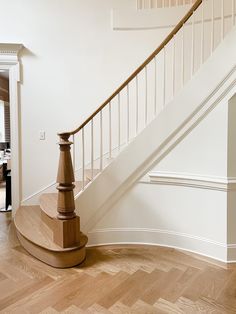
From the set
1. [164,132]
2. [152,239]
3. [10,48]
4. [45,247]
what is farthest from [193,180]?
[10,48]

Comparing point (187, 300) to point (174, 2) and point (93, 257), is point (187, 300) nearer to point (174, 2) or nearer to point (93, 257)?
point (93, 257)

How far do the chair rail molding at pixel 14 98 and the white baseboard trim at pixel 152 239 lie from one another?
131 cm

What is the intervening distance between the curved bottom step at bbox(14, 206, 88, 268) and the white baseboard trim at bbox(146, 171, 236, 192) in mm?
896

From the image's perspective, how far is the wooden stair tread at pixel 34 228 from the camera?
237 centimetres

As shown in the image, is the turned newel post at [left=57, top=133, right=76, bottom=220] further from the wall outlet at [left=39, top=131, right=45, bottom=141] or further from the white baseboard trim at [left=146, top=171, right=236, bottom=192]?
the wall outlet at [left=39, top=131, right=45, bottom=141]

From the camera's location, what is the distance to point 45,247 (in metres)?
2.31

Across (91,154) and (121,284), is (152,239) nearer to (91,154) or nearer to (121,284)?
(121,284)

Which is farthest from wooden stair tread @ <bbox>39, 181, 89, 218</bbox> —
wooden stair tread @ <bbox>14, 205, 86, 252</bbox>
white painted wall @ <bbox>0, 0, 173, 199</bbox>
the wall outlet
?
the wall outlet

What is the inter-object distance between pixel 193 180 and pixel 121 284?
1086 mm

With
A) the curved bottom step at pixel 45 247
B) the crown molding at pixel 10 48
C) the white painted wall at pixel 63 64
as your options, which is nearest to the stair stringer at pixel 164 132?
the curved bottom step at pixel 45 247

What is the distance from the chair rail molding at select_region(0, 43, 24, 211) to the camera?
3297mm

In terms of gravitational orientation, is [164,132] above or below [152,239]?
above

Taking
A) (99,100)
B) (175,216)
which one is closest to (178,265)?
(175,216)

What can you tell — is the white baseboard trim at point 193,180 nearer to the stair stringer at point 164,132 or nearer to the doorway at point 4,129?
the stair stringer at point 164,132
